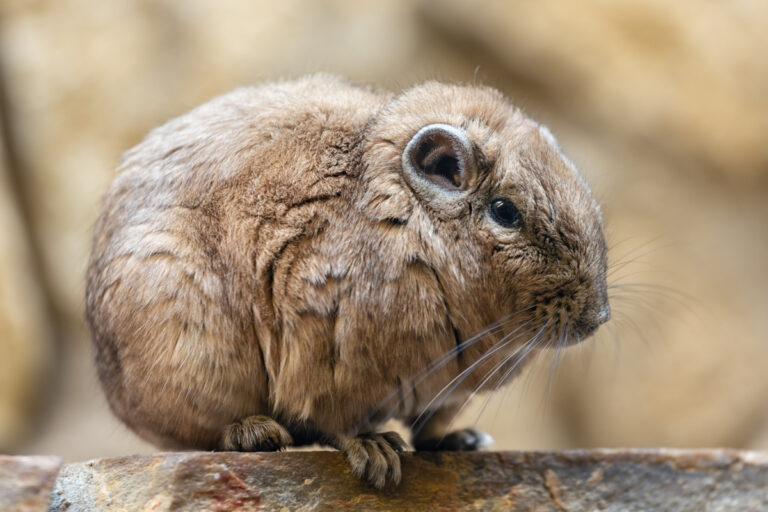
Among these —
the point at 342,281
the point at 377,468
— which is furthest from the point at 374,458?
the point at 342,281

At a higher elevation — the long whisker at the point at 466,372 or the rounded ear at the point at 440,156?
the rounded ear at the point at 440,156

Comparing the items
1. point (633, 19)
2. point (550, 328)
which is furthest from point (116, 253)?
point (633, 19)

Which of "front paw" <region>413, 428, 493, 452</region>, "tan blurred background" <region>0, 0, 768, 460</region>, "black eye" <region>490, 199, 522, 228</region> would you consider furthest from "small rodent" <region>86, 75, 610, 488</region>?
"tan blurred background" <region>0, 0, 768, 460</region>

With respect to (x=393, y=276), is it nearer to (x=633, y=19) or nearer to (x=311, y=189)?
(x=311, y=189)

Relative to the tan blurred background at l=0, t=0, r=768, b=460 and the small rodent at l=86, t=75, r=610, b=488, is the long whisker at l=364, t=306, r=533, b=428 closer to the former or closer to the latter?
the small rodent at l=86, t=75, r=610, b=488

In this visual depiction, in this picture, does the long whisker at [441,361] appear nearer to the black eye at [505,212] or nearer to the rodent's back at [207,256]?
the black eye at [505,212]

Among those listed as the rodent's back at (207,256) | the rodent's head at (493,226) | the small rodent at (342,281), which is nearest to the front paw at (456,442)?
the small rodent at (342,281)
